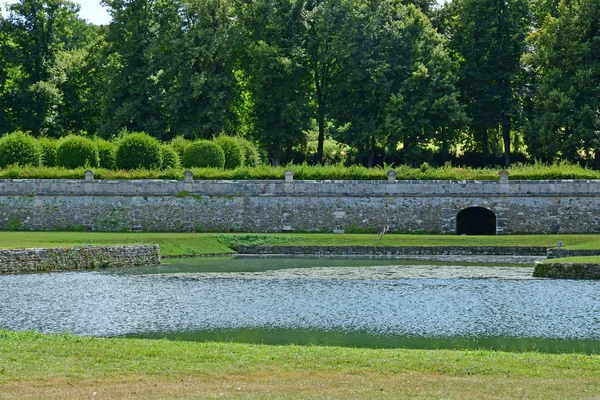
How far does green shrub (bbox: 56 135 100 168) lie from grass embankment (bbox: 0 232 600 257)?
731 cm

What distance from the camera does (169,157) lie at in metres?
49.0

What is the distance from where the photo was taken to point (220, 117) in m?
58.6

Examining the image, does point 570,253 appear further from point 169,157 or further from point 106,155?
point 106,155

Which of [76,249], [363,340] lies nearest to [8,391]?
[363,340]

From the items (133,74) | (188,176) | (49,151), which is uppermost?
(133,74)

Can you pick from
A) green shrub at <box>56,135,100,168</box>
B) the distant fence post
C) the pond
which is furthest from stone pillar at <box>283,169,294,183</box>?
the pond

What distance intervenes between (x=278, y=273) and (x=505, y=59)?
3122cm

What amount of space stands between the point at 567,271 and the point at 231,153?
25.3m

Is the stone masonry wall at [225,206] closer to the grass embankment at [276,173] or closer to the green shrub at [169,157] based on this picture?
the grass embankment at [276,173]

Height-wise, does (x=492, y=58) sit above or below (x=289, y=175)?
above

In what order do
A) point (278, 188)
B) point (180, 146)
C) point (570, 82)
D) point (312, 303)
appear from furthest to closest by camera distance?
point (570, 82) < point (180, 146) < point (278, 188) < point (312, 303)

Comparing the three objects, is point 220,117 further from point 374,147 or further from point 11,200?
point 11,200

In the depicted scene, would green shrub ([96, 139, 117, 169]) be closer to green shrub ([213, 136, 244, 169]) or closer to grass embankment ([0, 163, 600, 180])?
grass embankment ([0, 163, 600, 180])

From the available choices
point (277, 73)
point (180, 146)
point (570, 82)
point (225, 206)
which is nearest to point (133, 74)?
point (277, 73)
